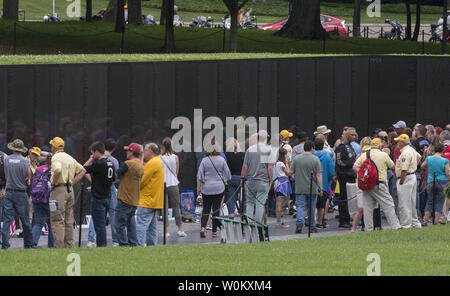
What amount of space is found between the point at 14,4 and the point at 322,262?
100ft

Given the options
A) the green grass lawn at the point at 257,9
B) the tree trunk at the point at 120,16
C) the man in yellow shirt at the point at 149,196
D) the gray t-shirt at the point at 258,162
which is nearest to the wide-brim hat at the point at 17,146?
the man in yellow shirt at the point at 149,196

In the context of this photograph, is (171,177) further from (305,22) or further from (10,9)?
(10,9)

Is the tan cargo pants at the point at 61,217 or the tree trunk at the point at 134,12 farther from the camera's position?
the tree trunk at the point at 134,12

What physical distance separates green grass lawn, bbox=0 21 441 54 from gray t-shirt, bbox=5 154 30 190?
1350 centimetres

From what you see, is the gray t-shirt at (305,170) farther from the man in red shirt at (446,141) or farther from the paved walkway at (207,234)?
the man in red shirt at (446,141)

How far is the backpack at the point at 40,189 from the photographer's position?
15.8 m

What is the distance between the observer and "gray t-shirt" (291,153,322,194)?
1833 centimetres

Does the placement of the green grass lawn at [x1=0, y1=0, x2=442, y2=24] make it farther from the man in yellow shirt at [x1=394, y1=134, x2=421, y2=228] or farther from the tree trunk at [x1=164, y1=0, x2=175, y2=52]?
the man in yellow shirt at [x1=394, y1=134, x2=421, y2=228]

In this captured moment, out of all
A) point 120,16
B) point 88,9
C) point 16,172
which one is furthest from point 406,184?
point 88,9

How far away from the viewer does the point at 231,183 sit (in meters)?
18.8

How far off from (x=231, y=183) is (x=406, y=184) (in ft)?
11.0

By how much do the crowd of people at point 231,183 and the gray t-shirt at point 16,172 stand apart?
0.02 metres

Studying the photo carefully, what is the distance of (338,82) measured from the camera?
1002 inches
